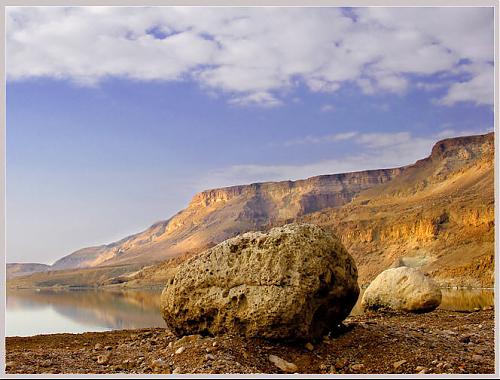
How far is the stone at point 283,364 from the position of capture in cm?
841

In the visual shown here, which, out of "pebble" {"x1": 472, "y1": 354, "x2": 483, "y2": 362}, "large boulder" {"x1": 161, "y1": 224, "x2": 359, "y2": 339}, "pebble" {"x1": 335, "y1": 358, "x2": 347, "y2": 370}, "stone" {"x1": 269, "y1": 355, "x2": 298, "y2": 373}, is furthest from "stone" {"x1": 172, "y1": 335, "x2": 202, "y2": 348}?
"pebble" {"x1": 472, "y1": 354, "x2": 483, "y2": 362}

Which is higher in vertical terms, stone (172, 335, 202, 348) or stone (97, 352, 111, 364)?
stone (172, 335, 202, 348)

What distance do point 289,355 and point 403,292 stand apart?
9.61 m

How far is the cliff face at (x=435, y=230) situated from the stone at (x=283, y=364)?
5134 cm

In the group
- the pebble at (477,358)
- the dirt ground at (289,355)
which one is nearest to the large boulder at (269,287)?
the dirt ground at (289,355)

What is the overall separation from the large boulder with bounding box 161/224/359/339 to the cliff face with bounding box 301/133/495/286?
50.0 metres

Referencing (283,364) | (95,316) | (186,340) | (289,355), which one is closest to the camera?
(283,364)

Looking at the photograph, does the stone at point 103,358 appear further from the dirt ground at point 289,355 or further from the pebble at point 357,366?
the pebble at point 357,366

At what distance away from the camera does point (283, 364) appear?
8562mm

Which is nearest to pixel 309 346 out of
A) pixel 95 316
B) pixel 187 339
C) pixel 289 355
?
pixel 289 355

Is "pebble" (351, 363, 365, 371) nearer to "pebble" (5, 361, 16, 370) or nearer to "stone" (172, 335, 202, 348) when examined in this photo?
"stone" (172, 335, 202, 348)

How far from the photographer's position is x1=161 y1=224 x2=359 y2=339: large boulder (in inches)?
365

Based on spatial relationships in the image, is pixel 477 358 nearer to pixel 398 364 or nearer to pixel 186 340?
pixel 398 364

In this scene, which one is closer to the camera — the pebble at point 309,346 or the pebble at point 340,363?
the pebble at point 340,363
